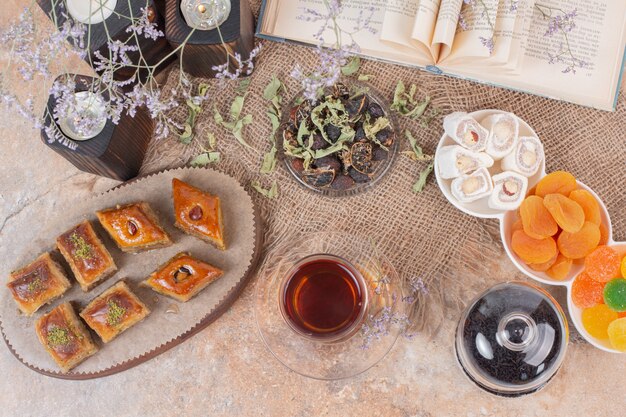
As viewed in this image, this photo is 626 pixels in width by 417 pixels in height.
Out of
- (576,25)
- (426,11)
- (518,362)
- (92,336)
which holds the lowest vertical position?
(518,362)

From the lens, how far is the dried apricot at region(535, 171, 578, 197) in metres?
1.45

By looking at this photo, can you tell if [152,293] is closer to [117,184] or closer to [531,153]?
[117,184]

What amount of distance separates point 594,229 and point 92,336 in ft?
4.25

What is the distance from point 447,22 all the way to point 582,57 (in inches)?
16.0

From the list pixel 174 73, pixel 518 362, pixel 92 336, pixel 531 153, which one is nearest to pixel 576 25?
pixel 531 153

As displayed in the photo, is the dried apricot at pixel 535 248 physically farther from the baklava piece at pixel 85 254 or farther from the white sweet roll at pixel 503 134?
the baklava piece at pixel 85 254

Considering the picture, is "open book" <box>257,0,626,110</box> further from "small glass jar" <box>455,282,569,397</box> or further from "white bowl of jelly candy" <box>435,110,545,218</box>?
"small glass jar" <box>455,282,569,397</box>

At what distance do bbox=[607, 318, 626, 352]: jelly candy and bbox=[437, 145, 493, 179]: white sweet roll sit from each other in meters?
0.47

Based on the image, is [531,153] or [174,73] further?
[174,73]

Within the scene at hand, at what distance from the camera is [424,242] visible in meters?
1.59

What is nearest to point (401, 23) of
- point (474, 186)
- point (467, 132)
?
point (467, 132)

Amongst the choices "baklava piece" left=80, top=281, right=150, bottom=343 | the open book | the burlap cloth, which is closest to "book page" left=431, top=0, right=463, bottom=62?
the open book

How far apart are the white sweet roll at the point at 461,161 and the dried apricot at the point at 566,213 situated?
0.18 m

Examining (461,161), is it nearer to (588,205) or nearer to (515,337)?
(588,205)
